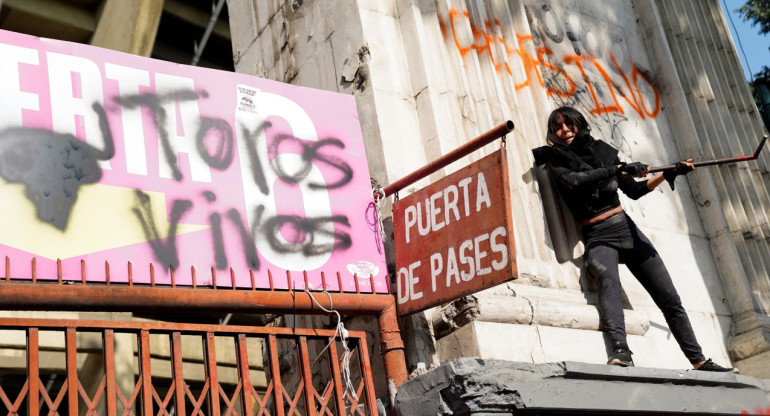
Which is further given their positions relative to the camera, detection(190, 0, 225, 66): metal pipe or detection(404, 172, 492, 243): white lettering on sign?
detection(190, 0, 225, 66): metal pipe

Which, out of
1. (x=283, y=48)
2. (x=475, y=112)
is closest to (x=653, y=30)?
(x=475, y=112)

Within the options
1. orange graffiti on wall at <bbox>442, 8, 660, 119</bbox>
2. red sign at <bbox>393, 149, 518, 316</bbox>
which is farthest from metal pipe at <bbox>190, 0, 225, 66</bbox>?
red sign at <bbox>393, 149, 518, 316</bbox>

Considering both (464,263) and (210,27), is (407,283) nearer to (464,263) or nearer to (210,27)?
(464,263)

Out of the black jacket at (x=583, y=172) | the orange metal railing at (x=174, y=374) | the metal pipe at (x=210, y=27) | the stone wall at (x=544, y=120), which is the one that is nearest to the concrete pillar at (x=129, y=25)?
the metal pipe at (x=210, y=27)

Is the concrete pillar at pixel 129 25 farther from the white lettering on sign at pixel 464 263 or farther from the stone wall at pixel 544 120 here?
the white lettering on sign at pixel 464 263

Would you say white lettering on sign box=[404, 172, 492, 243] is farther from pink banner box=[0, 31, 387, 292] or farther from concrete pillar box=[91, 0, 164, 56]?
concrete pillar box=[91, 0, 164, 56]

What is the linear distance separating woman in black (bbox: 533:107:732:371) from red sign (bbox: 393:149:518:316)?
1053mm

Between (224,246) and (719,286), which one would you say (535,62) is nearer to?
(719,286)

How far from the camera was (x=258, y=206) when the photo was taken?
533 centimetres

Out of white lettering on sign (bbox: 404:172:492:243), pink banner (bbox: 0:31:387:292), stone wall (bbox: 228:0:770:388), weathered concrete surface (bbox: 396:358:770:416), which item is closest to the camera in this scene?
Result: pink banner (bbox: 0:31:387:292)

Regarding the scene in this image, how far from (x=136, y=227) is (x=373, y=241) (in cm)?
151

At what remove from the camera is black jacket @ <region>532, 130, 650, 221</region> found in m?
6.00

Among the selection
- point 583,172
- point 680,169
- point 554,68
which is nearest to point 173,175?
point 583,172

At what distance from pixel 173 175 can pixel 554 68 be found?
3646 mm
